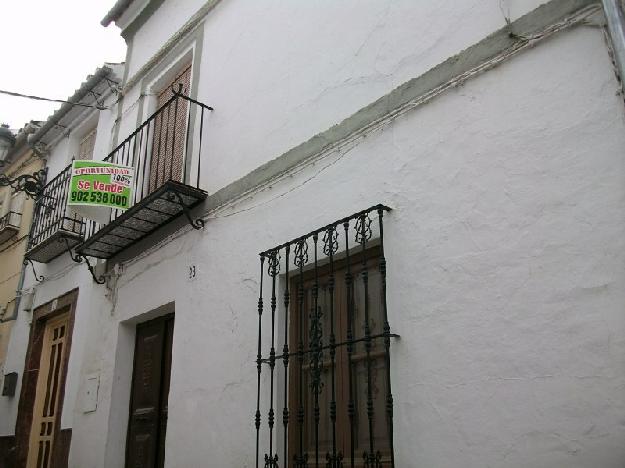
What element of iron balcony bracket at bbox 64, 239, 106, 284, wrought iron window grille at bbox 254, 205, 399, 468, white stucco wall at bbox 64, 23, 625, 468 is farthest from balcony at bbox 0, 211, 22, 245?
white stucco wall at bbox 64, 23, 625, 468

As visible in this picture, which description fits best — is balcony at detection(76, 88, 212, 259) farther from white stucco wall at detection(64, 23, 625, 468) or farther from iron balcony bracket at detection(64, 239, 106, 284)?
white stucco wall at detection(64, 23, 625, 468)

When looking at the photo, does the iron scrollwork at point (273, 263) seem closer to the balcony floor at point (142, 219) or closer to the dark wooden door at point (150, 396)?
the balcony floor at point (142, 219)

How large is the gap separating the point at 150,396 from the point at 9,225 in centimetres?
517

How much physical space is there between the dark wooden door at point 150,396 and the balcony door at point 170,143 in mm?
1451

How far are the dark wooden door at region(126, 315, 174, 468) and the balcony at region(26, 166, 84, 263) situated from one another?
6.33ft

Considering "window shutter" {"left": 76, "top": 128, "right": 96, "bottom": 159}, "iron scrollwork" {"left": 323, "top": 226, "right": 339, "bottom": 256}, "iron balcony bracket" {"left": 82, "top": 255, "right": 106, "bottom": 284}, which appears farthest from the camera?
"window shutter" {"left": 76, "top": 128, "right": 96, "bottom": 159}

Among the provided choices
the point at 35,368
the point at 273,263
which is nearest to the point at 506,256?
the point at 273,263

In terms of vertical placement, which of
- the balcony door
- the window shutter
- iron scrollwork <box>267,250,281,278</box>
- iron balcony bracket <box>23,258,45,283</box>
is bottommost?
iron scrollwork <box>267,250,281,278</box>

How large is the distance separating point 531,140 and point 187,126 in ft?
12.7

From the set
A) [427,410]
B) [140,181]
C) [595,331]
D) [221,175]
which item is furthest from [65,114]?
[595,331]

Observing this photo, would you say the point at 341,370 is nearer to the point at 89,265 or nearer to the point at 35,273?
the point at 89,265

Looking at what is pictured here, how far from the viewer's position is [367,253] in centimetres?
392

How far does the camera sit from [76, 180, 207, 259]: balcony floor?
5.41 metres

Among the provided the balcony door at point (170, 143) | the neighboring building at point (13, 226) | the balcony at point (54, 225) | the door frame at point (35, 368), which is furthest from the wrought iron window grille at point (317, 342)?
the neighboring building at point (13, 226)
